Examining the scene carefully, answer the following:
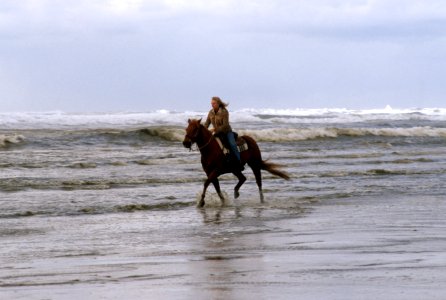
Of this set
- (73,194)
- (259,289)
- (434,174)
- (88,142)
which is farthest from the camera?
(88,142)

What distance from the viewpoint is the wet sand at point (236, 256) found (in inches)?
265

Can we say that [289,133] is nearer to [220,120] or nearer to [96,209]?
[220,120]

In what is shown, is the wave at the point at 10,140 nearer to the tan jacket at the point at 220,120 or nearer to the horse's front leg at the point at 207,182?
the tan jacket at the point at 220,120

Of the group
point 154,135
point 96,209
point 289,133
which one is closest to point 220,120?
point 96,209

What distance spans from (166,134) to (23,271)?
102 ft

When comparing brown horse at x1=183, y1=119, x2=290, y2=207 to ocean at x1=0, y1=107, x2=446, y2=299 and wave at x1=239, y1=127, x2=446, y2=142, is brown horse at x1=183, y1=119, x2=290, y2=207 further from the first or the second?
wave at x1=239, y1=127, x2=446, y2=142

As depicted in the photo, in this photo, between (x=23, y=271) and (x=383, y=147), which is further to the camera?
(x=383, y=147)

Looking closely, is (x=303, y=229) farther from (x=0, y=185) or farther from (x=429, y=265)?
(x=0, y=185)

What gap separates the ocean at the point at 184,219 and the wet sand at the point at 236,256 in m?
0.02

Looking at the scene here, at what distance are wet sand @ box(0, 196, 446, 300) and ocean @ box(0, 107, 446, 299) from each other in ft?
0.05

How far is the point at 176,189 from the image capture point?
60.3ft

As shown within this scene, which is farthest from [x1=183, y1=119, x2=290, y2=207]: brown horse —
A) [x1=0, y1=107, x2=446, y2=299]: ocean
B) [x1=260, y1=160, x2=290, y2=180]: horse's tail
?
[x1=260, y1=160, x2=290, y2=180]: horse's tail

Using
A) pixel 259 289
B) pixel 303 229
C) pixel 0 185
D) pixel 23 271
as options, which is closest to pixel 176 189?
pixel 0 185

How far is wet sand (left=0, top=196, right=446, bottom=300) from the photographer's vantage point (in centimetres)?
673
